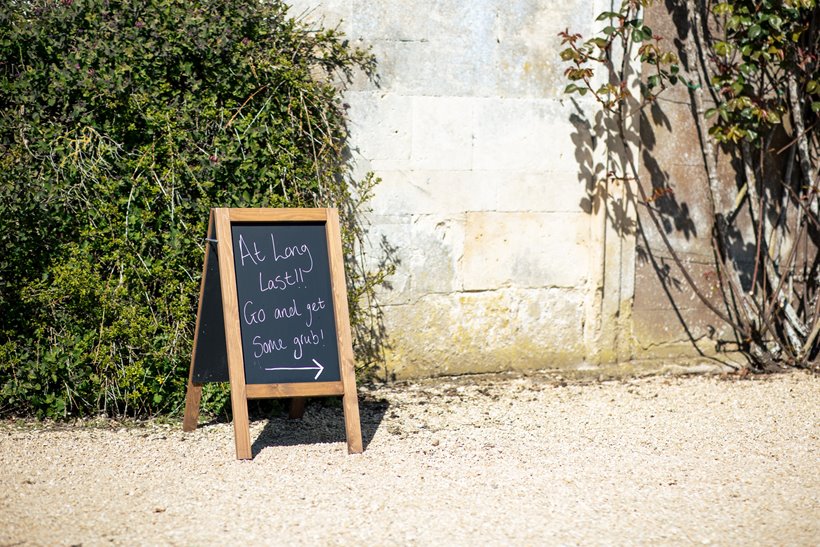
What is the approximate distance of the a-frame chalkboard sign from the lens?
3.86m

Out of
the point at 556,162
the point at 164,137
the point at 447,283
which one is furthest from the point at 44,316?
the point at 556,162

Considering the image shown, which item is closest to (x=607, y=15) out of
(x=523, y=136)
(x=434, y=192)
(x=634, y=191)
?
(x=523, y=136)

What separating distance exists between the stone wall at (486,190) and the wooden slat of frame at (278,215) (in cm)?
119

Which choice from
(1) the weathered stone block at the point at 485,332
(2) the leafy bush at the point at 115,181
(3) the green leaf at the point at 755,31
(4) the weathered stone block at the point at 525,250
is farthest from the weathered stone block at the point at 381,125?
(3) the green leaf at the point at 755,31

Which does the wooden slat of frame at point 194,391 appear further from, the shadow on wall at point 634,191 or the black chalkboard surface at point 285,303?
the shadow on wall at point 634,191

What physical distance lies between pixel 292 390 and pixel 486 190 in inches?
83.4

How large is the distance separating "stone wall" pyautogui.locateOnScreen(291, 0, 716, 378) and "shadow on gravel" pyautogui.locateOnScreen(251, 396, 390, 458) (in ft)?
2.01

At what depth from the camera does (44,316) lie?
14.2 feet

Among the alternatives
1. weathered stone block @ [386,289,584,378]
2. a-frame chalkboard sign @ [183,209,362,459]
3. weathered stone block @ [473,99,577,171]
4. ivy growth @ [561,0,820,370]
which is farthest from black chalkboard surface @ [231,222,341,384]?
ivy growth @ [561,0,820,370]

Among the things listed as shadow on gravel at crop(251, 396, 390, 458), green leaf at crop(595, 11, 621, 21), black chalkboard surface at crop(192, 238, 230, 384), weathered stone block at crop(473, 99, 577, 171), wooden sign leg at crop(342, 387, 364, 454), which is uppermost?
green leaf at crop(595, 11, 621, 21)

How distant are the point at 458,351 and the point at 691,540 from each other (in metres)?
2.60

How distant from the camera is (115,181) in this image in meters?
4.36

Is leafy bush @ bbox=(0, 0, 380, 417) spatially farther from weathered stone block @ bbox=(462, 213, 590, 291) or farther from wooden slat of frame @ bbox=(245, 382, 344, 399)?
weathered stone block @ bbox=(462, 213, 590, 291)

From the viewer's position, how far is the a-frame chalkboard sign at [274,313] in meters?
3.86
